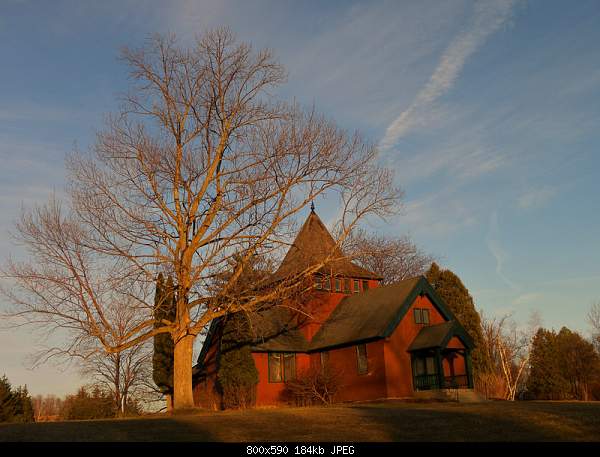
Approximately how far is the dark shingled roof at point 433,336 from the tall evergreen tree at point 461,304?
1203 centimetres

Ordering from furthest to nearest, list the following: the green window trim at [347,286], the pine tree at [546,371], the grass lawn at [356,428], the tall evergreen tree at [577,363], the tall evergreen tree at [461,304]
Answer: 1. the tall evergreen tree at [577,363]
2. the pine tree at [546,371]
3. the tall evergreen tree at [461,304]
4. the green window trim at [347,286]
5. the grass lawn at [356,428]

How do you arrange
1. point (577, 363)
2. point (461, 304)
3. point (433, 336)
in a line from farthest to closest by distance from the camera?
point (577, 363)
point (461, 304)
point (433, 336)

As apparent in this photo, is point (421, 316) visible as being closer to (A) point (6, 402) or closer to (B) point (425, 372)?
(B) point (425, 372)

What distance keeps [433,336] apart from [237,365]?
32.5 feet

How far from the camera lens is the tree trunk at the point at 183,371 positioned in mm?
24438

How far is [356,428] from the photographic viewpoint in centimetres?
1362

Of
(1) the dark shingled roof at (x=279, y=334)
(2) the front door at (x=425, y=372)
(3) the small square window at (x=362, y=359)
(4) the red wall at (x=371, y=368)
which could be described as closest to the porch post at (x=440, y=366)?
(2) the front door at (x=425, y=372)

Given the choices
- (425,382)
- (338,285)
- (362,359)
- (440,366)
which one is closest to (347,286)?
(338,285)

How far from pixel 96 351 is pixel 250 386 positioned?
31.5 feet

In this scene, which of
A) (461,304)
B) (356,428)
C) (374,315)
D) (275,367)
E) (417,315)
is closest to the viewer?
(356,428)

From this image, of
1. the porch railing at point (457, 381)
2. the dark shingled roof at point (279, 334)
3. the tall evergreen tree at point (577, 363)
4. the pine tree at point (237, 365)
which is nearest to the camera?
the pine tree at point (237, 365)

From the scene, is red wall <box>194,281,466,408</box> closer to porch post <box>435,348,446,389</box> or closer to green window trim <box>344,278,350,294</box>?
porch post <box>435,348,446,389</box>

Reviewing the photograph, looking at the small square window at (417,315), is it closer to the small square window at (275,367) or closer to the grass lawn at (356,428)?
the small square window at (275,367)
